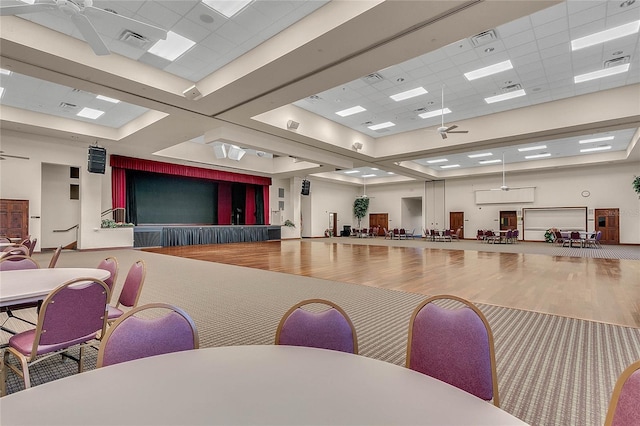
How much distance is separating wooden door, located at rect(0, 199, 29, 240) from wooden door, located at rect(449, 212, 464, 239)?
2120 centimetres

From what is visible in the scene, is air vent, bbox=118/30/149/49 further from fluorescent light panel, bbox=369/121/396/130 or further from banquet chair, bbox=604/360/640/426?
fluorescent light panel, bbox=369/121/396/130

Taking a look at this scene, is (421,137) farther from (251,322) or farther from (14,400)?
(14,400)

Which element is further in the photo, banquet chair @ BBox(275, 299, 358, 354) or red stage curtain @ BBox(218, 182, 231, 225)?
red stage curtain @ BBox(218, 182, 231, 225)

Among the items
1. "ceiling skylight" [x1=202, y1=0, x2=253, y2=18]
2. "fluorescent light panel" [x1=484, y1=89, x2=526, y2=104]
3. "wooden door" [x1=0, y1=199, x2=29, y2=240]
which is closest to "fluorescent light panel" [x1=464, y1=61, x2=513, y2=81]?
"fluorescent light panel" [x1=484, y1=89, x2=526, y2=104]

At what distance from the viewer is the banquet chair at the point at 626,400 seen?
38.0 inches

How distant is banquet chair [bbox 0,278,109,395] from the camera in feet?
6.82

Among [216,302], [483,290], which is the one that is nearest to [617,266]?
[483,290]

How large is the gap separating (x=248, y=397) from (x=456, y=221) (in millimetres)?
21961

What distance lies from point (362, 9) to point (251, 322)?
4.42 meters

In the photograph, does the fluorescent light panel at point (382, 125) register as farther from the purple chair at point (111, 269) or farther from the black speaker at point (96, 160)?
the purple chair at point (111, 269)

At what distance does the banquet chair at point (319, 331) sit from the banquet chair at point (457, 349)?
34 cm

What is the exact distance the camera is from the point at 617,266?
27.7 ft

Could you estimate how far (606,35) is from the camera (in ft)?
19.2

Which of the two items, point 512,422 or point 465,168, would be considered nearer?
point 512,422
